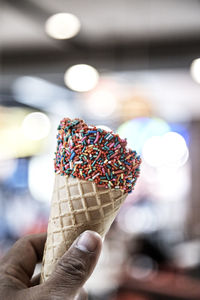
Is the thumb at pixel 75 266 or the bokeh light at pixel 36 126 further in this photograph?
the bokeh light at pixel 36 126

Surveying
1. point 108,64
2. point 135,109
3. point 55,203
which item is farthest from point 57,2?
point 55,203

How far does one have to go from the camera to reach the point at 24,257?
1.34 metres

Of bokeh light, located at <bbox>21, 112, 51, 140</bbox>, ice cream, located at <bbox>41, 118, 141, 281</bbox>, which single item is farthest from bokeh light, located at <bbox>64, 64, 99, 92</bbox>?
ice cream, located at <bbox>41, 118, 141, 281</bbox>

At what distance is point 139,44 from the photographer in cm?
556

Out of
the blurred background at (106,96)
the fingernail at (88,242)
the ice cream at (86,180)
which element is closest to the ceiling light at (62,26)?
the blurred background at (106,96)

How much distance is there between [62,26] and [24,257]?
4.13 meters

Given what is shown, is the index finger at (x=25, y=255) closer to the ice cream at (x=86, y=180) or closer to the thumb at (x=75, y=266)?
the ice cream at (x=86, y=180)

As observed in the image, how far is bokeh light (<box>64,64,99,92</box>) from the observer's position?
5.43 meters

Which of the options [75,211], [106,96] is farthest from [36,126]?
[75,211]

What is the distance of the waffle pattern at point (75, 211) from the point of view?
113cm

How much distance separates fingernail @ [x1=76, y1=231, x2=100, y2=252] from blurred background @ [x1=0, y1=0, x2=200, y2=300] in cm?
316

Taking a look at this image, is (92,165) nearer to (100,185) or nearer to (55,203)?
(100,185)

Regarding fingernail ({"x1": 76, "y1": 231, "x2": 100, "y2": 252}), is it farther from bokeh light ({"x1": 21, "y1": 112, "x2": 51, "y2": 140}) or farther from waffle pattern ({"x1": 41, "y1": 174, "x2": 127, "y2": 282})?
bokeh light ({"x1": 21, "y1": 112, "x2": 51, "y2": 140})

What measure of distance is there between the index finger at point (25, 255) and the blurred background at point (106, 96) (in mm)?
2891
